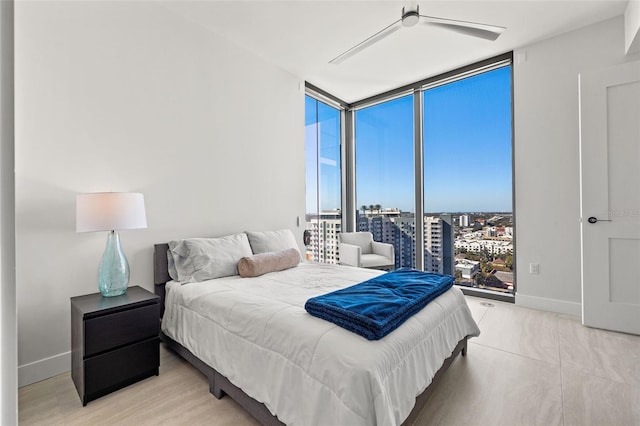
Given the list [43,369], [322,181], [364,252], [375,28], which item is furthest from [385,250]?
[43,369]

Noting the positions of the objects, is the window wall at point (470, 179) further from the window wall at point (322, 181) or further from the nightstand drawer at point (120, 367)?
the nightstand drawer at point (120, 367)

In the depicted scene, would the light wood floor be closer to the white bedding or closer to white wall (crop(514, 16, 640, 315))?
the white bedding

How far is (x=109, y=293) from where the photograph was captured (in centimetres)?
203

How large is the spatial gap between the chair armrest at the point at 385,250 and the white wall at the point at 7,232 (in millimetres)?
3993

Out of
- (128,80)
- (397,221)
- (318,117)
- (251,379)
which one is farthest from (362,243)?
(128,80)

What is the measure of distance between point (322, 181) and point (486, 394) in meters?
3.48

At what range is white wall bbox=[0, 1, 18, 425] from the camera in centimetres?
36

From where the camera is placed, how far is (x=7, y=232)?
1.20 feet

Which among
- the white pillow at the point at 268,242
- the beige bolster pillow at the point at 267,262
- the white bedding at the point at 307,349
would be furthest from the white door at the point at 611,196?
the white pillow at the point at 268,242

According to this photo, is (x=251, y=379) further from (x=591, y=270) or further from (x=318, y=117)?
(x=318, y=117)

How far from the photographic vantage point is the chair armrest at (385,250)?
13.7ft

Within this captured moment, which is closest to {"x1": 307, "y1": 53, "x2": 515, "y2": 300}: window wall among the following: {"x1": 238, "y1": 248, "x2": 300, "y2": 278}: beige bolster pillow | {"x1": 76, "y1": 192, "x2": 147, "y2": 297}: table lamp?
{"x1": 238, "y1": 248, "x2": 300, "y2": 278}: beige bolster pillow

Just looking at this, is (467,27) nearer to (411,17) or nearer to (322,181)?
(411,17)

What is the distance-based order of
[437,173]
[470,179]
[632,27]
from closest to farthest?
[632,27] → [470,179] → [437,173]
